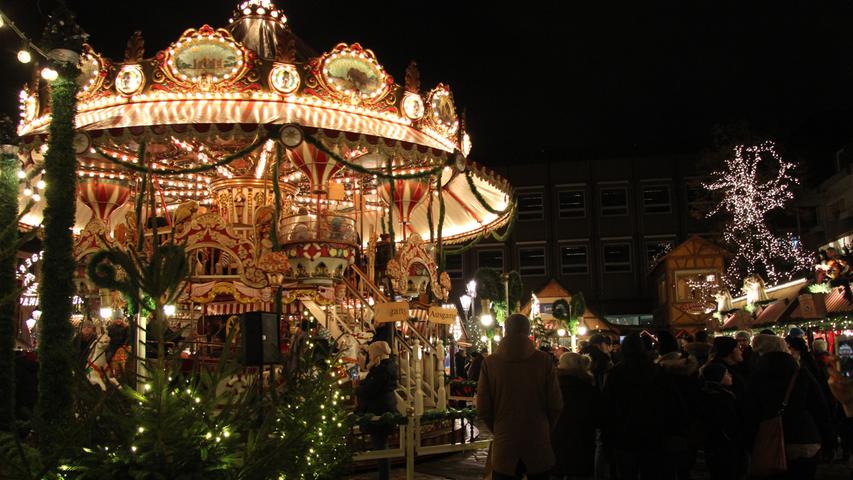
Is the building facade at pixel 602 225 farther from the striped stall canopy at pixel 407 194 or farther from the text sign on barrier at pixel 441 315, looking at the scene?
the text sign on barrier at pixel 441 315

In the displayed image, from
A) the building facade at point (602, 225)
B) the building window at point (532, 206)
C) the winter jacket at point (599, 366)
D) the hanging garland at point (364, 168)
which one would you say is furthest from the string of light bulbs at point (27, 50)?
the building window at point (532, 206)

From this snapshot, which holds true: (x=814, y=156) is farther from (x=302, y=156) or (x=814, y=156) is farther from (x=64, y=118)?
(x=64, y=118)

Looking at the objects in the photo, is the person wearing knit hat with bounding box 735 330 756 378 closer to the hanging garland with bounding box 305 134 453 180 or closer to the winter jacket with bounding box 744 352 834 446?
the winter jacket with bounding box 744 352 834 446

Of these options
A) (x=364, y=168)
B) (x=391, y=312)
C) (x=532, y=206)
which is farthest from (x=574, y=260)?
(x=391, y=312)

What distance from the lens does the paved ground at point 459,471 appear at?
10156mm

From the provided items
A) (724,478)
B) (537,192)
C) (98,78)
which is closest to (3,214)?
(98,78)

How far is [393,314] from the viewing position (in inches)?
476

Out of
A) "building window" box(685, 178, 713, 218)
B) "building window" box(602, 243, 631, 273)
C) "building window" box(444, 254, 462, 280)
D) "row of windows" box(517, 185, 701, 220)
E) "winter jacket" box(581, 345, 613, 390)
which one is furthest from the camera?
"building window" box(444, 254, 462, 280)

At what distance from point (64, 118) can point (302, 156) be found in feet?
22.5

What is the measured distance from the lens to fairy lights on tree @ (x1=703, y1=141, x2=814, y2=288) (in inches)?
1304

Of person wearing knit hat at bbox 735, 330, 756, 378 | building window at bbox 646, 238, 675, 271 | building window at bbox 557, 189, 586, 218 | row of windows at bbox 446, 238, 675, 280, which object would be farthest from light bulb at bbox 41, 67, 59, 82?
building window at bbox 646, 238, 675, 271

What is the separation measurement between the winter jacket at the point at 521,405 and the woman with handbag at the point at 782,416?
2522mm

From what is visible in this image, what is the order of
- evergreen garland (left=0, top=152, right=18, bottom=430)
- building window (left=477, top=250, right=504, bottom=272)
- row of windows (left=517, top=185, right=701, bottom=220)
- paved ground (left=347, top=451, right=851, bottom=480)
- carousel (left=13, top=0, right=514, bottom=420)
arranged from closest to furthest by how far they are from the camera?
evergreen garland (left=0, top=152, right=18, bottom=430) → paved ground (left=347, top=451, right=851, bottom=480) → carousel (left=13, top=0, right=514, bottom=420) → row of windows (left=517, top=185, right=701, bottom=220) → building window (left=477, top=250, right=504, bottom=272)

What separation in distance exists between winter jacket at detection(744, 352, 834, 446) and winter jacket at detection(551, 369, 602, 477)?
1.71 meters
